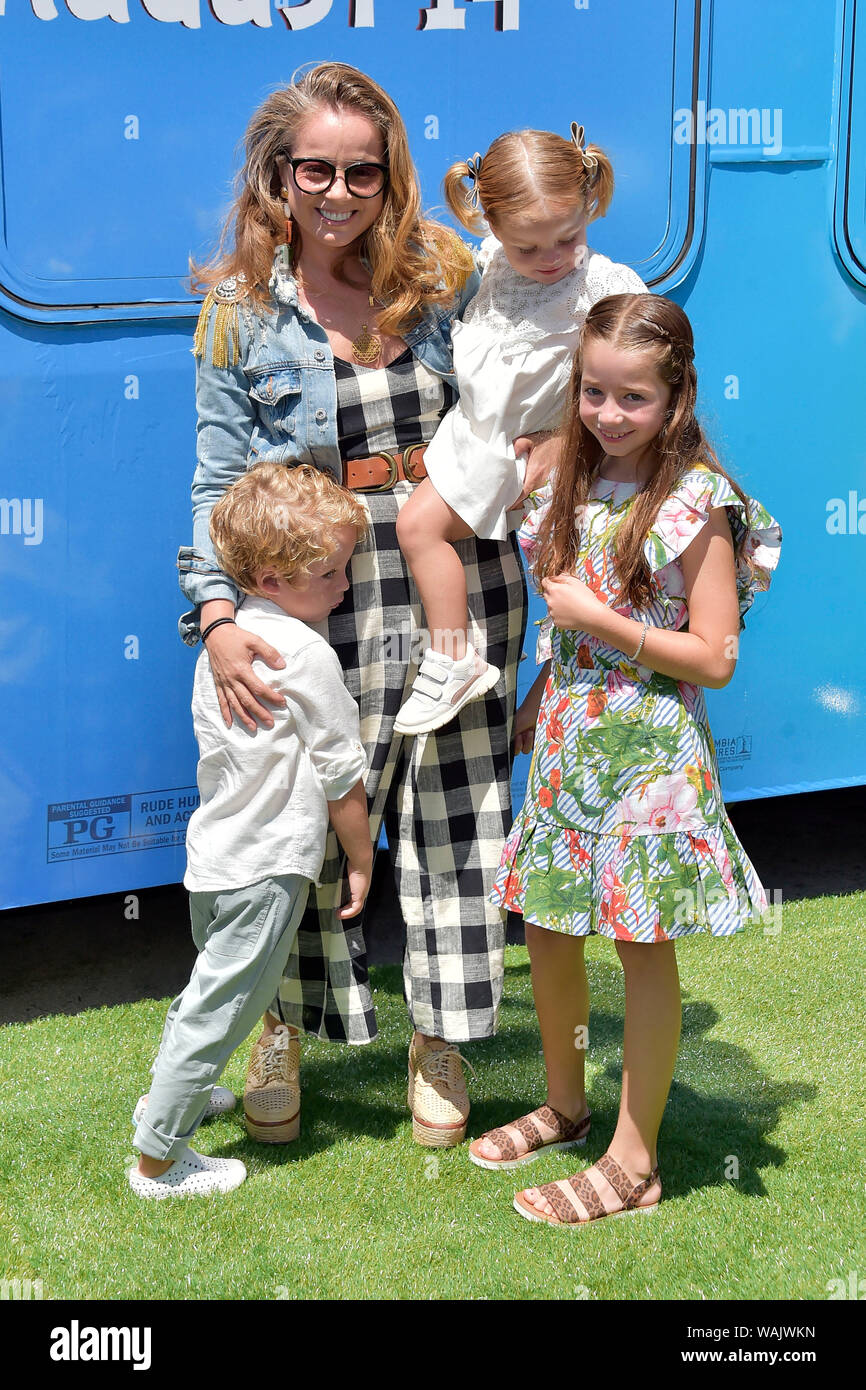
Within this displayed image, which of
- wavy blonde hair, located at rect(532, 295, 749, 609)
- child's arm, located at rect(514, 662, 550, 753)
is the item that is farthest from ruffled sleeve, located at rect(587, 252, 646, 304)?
child's arm, located at rect(514, 662, 550, 753)

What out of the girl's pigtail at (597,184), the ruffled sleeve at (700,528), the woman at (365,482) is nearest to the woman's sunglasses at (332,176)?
the woman at (365,482)

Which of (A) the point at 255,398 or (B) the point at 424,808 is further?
(B) the point at 424,808

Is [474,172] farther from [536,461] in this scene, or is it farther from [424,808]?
[424,808]

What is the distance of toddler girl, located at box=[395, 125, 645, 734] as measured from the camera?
88.5 inches

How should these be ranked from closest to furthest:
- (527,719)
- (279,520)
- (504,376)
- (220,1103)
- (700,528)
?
(700,528) < (279,520) < (504,376) < (527,719) < (220,1103)

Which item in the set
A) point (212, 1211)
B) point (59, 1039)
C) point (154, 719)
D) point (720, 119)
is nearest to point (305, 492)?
point (154, 719)

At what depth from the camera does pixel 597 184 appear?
7.73ft

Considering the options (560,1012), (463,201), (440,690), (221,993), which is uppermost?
(463,201)

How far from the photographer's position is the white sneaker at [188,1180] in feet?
7.55

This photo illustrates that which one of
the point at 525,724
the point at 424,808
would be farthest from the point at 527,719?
the point at 424,808

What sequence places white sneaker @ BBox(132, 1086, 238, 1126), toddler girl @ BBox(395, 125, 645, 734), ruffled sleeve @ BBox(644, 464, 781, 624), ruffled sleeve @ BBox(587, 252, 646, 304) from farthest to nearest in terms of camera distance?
white sneaker @ BBox(132, 1086, 238, 1126) → ruffled sleeve @ BBox(587, 252, 646, 304) → toddler girl @ BBox(395, 125, 645, 734) → ruffled sleeve @ BBox(644, 464, 781, 624)

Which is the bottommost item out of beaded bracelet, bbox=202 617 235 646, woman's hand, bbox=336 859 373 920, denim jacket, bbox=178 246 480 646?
woman's hand, bbox=336 859 373 920

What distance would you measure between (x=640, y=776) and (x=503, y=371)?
0.73 m

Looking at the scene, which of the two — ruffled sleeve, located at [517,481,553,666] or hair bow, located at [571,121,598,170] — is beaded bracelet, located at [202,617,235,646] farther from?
hair bow, located at [571,121,598,170]
